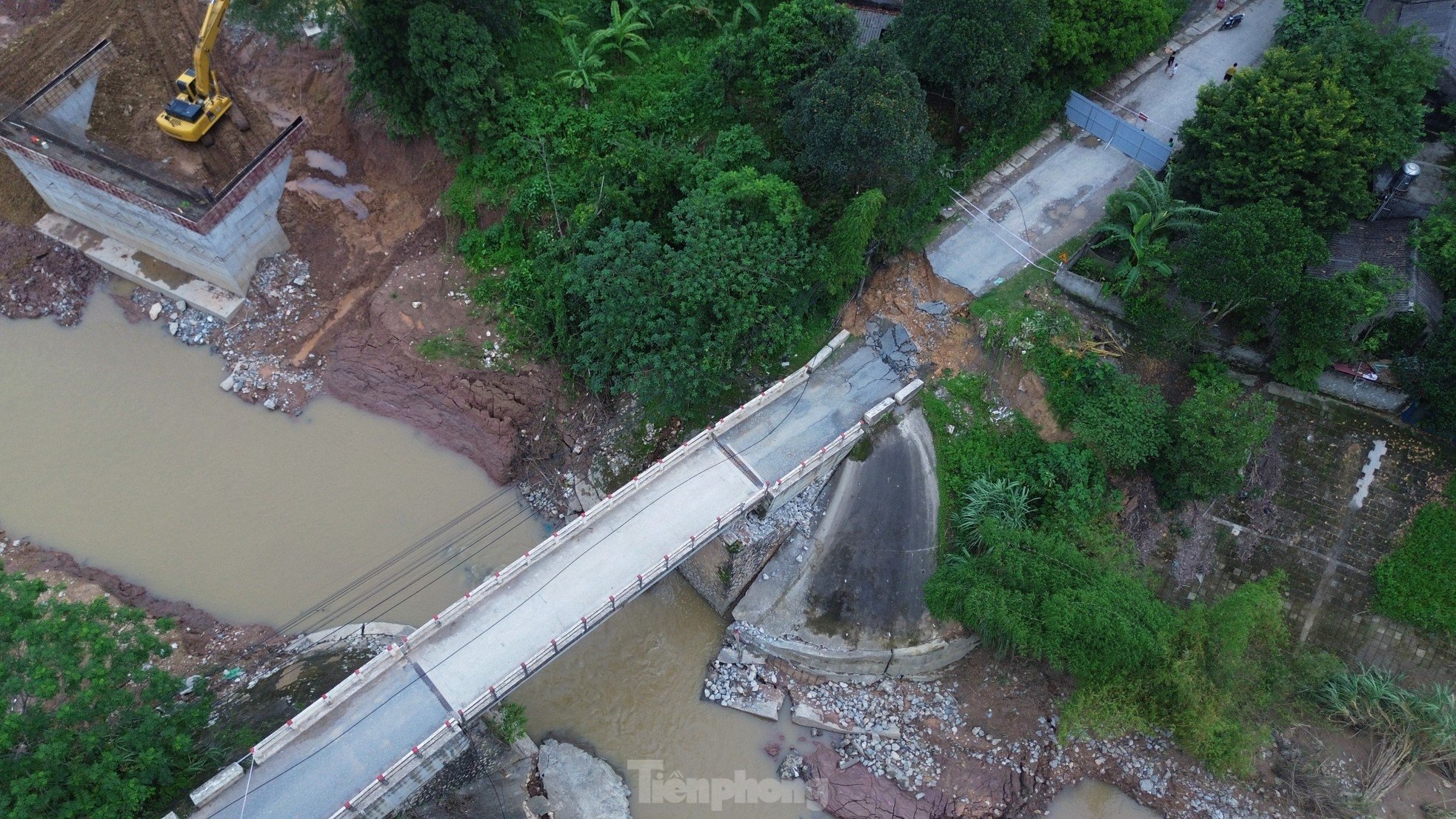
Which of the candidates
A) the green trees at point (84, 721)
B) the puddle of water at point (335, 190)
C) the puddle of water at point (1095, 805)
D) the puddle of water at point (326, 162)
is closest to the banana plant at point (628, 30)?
the puddle of water at point (335, 190)

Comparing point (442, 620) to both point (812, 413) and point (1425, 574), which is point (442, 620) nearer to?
point (812, 413)

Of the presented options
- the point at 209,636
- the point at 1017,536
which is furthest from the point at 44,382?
the point at 1017,536

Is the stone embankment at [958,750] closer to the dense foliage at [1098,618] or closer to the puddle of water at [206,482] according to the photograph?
the dense foliage at [1098,618]

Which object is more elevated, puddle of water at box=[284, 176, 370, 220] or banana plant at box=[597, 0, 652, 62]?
banana plant at box=[597, 0, 652, 62]

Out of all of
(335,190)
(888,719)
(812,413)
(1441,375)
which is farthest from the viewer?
(335,190)

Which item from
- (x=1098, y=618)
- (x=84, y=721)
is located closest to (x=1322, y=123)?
(x=1098, y=618)

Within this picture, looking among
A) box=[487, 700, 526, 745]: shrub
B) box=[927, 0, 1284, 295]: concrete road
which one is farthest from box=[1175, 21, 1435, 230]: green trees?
box=[487, 700, 526, 745]: shrub

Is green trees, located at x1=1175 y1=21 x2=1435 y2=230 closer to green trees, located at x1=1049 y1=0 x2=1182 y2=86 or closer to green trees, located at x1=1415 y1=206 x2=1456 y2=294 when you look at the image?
green trees, located at x1=1415 y1=206 x2=1456 y2=294
